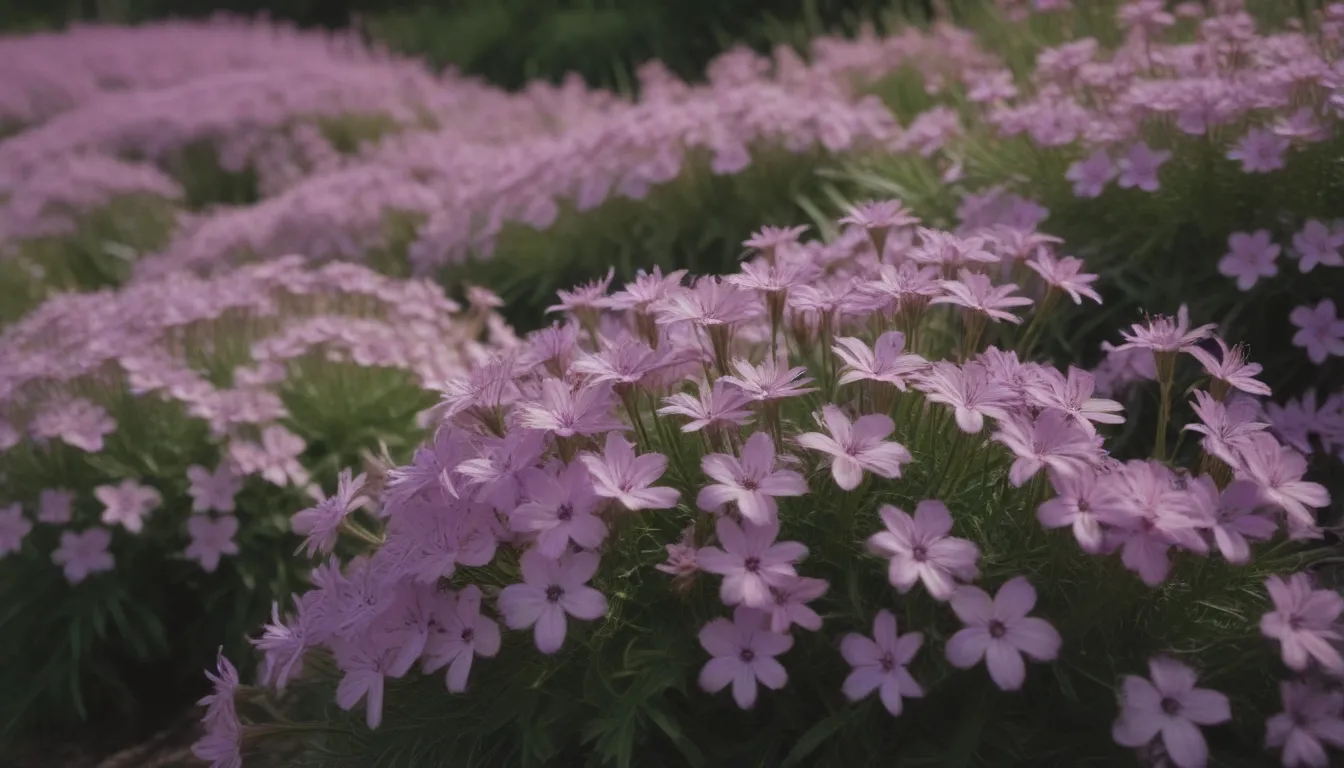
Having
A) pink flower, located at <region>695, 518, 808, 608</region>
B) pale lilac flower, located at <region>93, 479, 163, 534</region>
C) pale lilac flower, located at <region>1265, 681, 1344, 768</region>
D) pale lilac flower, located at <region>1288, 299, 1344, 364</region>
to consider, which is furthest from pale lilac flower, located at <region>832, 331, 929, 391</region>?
pale lilac flower, located at <region>93, 479, 163, 534</region>

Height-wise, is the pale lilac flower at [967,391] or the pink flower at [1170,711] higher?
the pale lilac flower at [967,391]

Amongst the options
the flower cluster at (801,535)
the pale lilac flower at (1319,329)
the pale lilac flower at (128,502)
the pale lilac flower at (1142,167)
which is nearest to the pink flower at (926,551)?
the flower cluster at (801,535)

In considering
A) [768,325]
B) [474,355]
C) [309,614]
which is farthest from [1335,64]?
[309,614]

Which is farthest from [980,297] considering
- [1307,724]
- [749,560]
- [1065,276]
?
[1307,724]

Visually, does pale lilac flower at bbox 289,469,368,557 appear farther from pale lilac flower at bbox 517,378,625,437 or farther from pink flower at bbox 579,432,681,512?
pink flower at bbox 579,432,681,512

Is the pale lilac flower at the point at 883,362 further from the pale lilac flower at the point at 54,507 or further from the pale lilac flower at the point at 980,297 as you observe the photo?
the pale lilac flower at the point at 54,507
